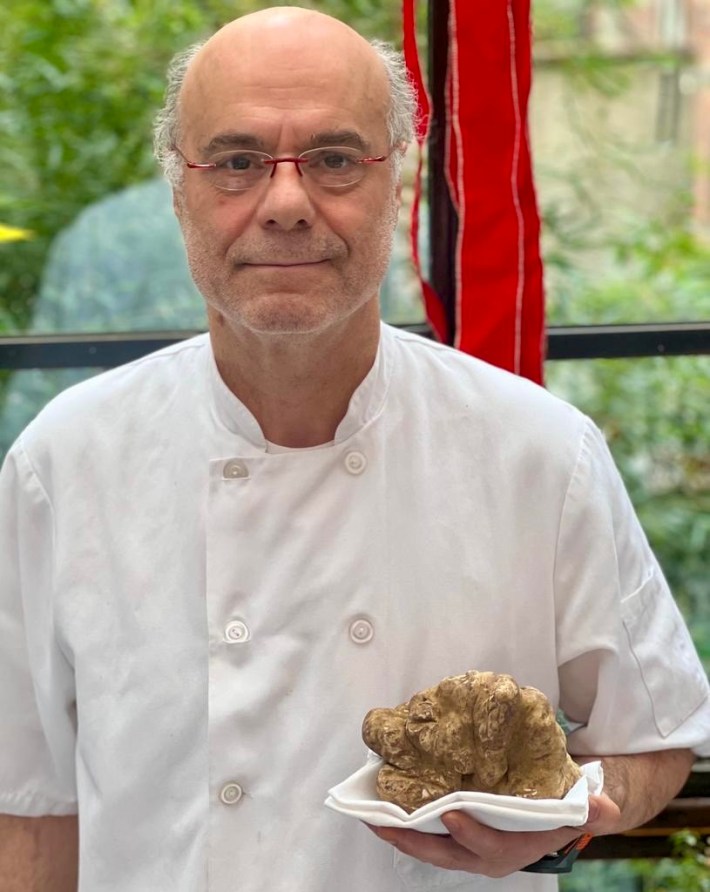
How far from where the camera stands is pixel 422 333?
7.73ft

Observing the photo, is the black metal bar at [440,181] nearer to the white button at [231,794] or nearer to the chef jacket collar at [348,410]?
the chef jacket collar at [348,410]

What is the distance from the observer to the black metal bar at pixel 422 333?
2303 mm

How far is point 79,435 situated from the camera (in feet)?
5.64

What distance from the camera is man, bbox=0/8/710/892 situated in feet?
5.07

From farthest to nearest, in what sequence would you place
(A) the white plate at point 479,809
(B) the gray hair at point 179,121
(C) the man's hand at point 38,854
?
(C) the man's hand at point 38,854 → (B) the gray hair at point 179,121 → (A) the white plate at point 479,809

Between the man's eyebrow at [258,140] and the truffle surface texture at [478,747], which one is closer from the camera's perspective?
the truffle surface texture at [478,747]

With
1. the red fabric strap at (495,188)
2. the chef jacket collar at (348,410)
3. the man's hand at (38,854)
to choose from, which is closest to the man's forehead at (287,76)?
the chef jacket collar at (348,410)

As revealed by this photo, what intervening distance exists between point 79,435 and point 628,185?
4.65 feet

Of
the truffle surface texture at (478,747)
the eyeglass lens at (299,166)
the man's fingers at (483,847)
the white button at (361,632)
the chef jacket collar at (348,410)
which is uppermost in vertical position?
the eyeglass lens at (299,166)

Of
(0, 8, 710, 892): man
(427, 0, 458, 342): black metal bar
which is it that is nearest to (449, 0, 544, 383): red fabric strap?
(427, 0, 458, 342): black metal bar

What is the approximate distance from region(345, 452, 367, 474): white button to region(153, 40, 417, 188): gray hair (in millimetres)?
353

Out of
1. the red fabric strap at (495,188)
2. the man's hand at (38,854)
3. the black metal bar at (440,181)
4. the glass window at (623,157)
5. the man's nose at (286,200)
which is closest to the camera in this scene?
the man's nose at (286,200)

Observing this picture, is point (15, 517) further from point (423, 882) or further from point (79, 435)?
point (423, 882)

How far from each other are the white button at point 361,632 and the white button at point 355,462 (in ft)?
0.62
